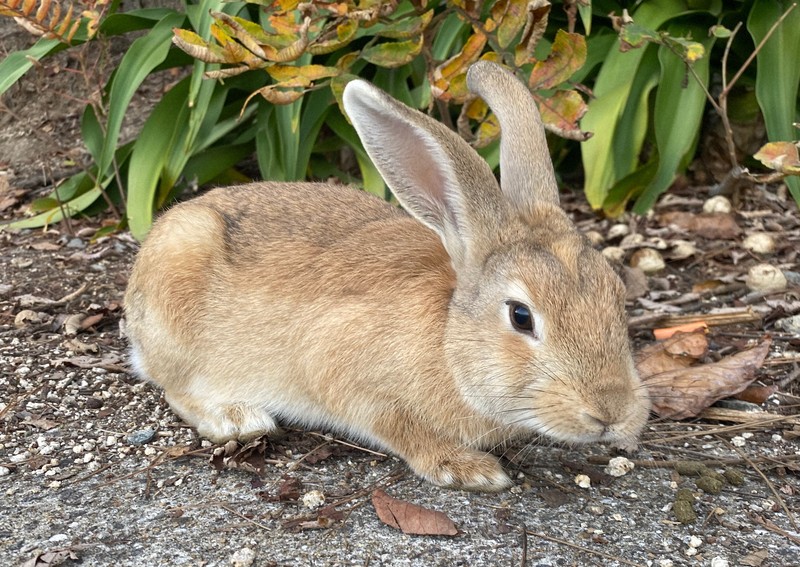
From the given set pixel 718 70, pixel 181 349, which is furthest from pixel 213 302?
pixel 718 70

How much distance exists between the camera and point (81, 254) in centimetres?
606

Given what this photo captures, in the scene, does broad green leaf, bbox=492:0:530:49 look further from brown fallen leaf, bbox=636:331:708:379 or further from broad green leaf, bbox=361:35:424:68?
brown fallen leaf, bbox=636:331:708:379

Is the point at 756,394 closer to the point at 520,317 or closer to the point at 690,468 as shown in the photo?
the point at 690,468

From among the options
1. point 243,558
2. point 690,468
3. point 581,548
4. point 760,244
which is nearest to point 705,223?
point 760,244

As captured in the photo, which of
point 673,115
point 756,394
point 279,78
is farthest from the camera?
point 673,115

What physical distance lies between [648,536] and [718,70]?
14.1ft

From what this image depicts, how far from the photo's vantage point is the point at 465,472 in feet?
12.2

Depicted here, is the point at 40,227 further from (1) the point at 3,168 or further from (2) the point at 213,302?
(2) the point at 213,302

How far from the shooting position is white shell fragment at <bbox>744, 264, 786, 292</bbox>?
5.38m

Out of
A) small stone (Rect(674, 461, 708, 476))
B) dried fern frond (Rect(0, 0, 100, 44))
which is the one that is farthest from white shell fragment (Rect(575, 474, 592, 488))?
dried fern frond (Rect(0, 0, 100, 44))

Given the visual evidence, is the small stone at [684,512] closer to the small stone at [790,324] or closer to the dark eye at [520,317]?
the dark eye at [520,317]

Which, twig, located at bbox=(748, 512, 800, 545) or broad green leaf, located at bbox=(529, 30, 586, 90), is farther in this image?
broad green leaf, located at bbox=(529, 30, 586, 90)

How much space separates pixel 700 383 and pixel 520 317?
4.69ft

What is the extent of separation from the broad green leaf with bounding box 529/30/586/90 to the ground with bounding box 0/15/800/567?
1.41 meters
